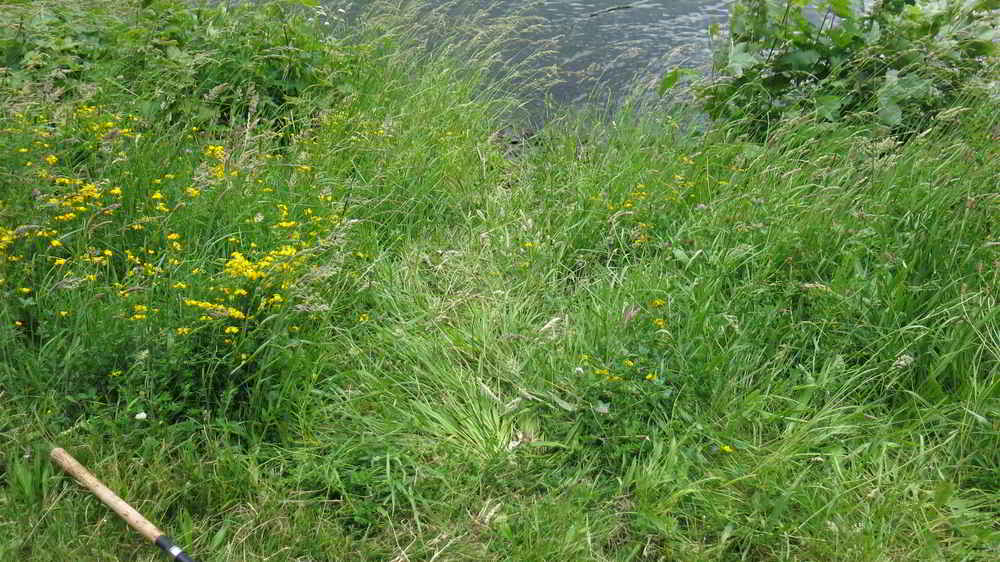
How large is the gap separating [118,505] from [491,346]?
1.39 meters

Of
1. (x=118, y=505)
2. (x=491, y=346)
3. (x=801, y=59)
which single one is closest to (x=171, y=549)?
(x=118, y=505)

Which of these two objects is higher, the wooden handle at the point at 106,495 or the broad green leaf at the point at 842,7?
the broad green leaf at the point at 842,7

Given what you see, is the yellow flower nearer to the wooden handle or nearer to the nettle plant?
the wooden handle

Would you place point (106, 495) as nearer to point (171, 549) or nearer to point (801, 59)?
point (171, 549)

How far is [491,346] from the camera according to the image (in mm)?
3145

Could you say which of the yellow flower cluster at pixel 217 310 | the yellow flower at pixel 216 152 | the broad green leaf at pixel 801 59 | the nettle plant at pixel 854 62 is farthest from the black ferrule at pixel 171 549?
the broad green leaf at pixel 801 59

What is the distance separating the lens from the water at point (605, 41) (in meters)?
6.34

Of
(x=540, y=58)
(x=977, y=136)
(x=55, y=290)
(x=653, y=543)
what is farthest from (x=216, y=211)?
(x=540, y=58)

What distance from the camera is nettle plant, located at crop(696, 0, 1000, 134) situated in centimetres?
421

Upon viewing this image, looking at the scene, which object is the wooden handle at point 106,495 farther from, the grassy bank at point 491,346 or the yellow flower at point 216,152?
the yellow flower at point 216,152

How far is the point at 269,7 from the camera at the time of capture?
188 inches

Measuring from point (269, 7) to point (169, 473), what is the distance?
3.17m

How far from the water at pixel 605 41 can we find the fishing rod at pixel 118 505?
13.4 feet

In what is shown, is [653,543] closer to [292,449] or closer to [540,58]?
[292,449]
